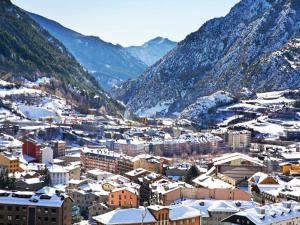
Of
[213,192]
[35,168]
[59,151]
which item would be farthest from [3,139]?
[213,192]

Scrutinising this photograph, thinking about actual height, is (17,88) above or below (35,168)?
above

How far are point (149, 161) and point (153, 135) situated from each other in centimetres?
5239

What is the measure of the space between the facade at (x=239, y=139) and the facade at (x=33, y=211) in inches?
3994

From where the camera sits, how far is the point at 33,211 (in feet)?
185

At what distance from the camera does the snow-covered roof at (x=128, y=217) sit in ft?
173

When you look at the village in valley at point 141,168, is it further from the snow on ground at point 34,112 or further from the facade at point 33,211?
the snow on ground at point 34,112

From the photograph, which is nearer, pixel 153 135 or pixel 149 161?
pixel 149 161

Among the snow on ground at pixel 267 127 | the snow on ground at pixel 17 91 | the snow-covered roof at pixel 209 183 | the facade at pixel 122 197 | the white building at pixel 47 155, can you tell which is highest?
the snow on ground at pixel 17 91

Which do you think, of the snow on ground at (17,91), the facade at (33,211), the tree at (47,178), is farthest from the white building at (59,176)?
the snow on ground at (17,91)

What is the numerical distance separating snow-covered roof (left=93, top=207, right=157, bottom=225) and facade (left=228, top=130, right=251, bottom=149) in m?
102

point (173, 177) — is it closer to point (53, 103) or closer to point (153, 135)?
point (153, 135)

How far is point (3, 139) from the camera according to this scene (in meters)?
124

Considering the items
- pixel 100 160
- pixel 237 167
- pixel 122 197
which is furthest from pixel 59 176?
pixel 237 167

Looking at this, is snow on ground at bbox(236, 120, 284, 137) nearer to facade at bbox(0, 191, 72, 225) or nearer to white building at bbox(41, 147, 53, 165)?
white building at bbox(41, 147, 53, 165)
